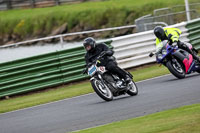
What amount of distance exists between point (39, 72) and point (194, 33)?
5991mm

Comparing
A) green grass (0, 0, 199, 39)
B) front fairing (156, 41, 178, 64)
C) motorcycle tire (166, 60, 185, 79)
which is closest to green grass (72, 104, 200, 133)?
motorcycle tire (166, 60, 185, 79)

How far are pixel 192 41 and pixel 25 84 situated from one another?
626 centimetres

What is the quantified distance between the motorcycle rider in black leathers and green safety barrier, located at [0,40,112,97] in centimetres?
523

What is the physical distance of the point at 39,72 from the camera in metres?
17.8

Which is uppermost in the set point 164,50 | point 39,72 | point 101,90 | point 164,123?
point 164,123

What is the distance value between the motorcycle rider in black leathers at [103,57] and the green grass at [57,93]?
2781mm

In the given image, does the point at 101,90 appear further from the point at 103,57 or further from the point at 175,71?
the point at 175,71

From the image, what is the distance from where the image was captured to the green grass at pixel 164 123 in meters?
7.60

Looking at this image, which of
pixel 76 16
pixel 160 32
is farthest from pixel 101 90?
pixel 76 16

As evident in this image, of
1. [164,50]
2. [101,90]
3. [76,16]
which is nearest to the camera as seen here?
[101,90]

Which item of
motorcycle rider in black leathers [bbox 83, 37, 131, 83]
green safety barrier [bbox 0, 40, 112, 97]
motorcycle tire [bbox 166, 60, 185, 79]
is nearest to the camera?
motorcycle rider in black leathers [bbox 83, 37, 131, 83]

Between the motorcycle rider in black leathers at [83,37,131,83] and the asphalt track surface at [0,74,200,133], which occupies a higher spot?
the motorcycle rider in black leathers at [83,37,131,83]

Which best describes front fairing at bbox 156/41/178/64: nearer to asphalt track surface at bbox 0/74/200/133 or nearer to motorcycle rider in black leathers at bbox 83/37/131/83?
asphalt track surface at bbox 0/74/200/133

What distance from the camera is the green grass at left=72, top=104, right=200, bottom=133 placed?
24.9 ft
